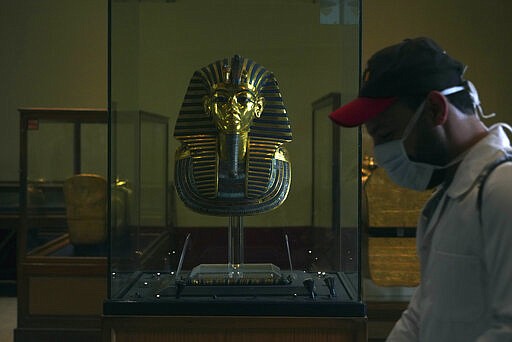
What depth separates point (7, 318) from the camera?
4.74 metres

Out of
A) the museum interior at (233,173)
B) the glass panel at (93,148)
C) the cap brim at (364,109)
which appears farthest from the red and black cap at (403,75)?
the glass panel at (93,148)

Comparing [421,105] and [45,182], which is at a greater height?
[421,105]

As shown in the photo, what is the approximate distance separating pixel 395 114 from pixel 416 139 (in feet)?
0.20

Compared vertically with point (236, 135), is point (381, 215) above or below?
below

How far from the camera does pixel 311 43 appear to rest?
121 inches

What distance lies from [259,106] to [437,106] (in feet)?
5.62

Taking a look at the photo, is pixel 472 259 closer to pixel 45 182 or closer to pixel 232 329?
pixel 232 329

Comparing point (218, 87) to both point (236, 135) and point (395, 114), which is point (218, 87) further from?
point (395, 114)

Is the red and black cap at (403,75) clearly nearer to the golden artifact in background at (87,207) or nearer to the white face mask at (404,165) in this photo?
the white face mask at (404,165)

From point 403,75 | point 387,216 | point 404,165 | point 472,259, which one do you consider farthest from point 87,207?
point 472,259

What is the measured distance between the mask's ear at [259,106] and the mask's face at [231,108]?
42 mm

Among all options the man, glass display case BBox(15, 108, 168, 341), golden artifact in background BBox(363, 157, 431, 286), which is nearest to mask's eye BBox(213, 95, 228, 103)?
glass display case BBox(15, 108, 168, 341)

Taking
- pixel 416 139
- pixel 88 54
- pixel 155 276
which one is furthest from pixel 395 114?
pixel 88 54

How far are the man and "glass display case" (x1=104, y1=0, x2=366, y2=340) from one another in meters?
1.40
